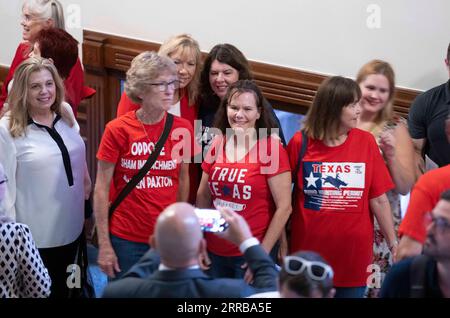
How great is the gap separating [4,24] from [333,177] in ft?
Result: 9.76

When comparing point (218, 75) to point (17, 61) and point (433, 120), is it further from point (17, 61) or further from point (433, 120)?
point (17, 61)

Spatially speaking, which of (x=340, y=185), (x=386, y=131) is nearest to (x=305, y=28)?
(x=386, y=131)

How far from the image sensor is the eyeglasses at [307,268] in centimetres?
241

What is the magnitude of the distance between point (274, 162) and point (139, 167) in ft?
1.64

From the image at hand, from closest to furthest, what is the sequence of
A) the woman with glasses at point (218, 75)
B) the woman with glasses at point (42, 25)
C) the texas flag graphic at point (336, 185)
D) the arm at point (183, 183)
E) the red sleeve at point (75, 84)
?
the texas flag graphic at point (336, 185)
the arm at point (183, 183)
the woman with glasses at point (218, 75)
the red sleeve at point (75, 84)
the woman with glasses at point (42, 25)

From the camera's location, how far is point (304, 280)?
2.40 metres

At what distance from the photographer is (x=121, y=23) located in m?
5.23

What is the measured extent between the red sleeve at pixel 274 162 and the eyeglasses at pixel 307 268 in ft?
3.30

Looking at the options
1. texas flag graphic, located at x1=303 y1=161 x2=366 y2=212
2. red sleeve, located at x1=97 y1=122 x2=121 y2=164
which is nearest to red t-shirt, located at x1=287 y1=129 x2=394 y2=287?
texas flag graphic, located at x1=303 y1=161 x2=366 y2=212

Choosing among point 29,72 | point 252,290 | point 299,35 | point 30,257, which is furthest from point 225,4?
point 252,290

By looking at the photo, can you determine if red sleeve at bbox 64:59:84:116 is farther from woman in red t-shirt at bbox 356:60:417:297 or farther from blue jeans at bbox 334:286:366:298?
blue jeans at bbox 334:286:366:298

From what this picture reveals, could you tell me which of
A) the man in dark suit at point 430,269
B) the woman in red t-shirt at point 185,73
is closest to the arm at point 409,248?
the man in dark suit at point 430,269

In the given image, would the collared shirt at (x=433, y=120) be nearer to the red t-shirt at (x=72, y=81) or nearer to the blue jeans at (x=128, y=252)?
the blue jeans at (x=128, y=252)

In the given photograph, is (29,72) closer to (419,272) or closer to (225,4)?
(225,4)
